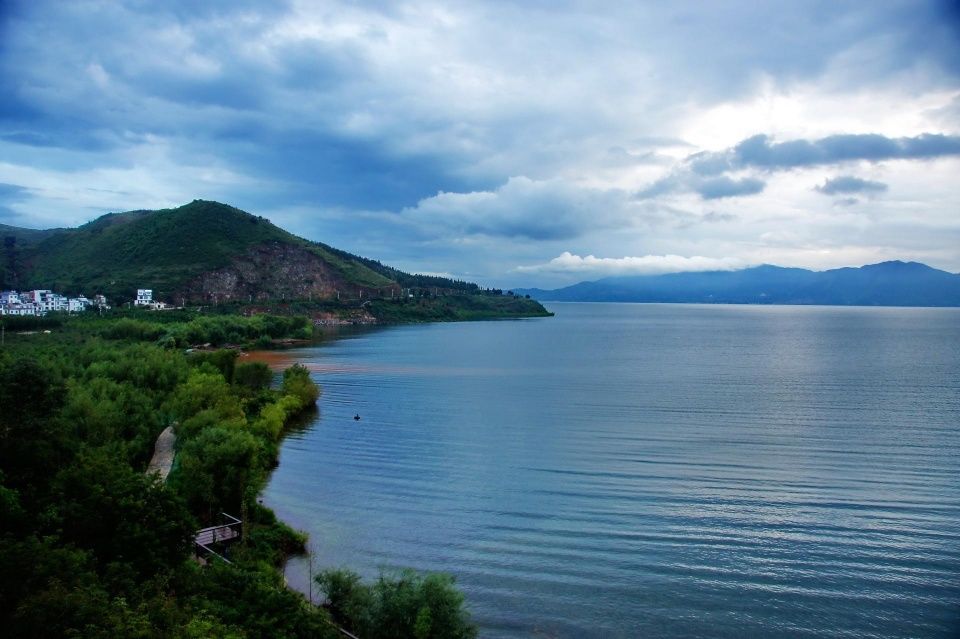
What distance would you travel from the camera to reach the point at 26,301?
12131 cm

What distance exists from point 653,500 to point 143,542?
23.4 metres

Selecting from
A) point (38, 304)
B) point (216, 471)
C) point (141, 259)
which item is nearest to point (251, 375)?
point (216, 471)

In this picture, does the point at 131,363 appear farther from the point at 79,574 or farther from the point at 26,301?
the point at 26,301

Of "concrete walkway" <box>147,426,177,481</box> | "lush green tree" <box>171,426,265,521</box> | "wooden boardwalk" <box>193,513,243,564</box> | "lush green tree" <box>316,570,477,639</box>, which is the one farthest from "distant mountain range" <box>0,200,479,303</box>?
"lush green tree" <box>316,570,477,639</box>

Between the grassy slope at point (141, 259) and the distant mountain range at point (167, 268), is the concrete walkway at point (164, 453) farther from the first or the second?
the grassy slope at point (141, 259)

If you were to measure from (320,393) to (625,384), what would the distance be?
34262 mm

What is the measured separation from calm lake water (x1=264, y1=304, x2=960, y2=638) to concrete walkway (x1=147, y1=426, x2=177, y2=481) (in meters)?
5.94

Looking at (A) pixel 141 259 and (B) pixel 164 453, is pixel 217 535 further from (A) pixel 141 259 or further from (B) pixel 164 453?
(A) pixel 141 259

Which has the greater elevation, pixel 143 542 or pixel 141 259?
pixel 141 259

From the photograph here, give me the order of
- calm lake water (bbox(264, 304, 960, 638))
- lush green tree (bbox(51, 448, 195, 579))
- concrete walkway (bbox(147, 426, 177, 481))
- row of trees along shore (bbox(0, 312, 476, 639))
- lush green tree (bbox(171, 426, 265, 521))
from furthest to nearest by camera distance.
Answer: concrete walkway (bbox(147, 426, 177, 481)), lush green tree (bbox(171, 426, 265, 521)), calm lake water (bbox(264, 304, 960, 638)), lush green tree (bbox(51, 448, 195, 579)), row of trees along shore (bbox(0, 312, 476, 639))

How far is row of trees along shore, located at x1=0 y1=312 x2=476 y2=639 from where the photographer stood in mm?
14484

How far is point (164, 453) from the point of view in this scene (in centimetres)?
3631

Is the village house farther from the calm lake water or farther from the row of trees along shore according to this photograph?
the row of trees along shore

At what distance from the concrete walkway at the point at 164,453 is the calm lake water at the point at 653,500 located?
5.94 m
